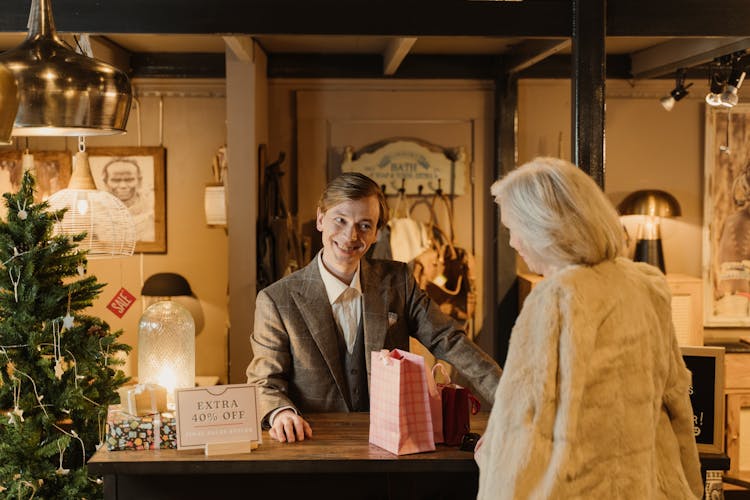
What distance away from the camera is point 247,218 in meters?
5.38

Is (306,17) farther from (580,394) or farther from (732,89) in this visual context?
(732,89)

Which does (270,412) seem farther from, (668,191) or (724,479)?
(668,191)

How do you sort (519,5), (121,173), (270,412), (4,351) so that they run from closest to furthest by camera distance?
1. (270,412)
2. (4,351)
3. (519,5)
4. (121,173)

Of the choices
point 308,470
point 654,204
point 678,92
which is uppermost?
point 678,92

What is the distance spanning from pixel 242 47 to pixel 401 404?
327 centimetres

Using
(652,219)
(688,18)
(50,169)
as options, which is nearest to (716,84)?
(652,219)

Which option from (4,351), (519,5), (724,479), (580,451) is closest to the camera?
(580,451)

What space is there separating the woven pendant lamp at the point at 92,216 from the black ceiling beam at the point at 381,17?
2.16ft

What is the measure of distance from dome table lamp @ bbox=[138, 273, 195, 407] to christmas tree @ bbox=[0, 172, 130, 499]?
0.23m

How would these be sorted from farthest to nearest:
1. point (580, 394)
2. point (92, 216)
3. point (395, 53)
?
point (395, 53), point (92, 216), point (580, 394)

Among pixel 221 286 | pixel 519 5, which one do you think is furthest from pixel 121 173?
pixel 519 5

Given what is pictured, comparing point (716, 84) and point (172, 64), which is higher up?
point (172, 64)

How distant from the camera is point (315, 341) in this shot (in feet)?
9.14

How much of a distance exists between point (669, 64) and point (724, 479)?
103 inches
